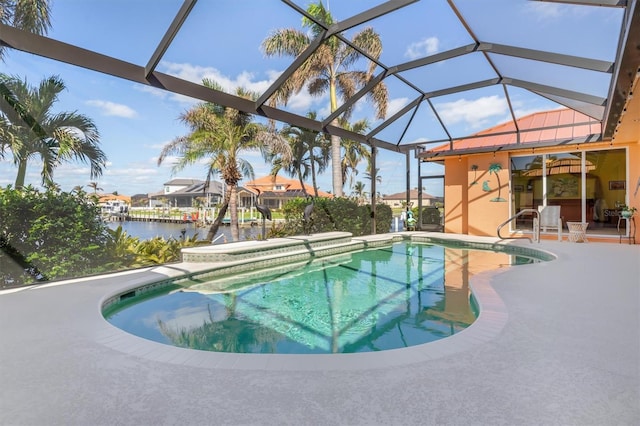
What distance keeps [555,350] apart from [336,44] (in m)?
13.8

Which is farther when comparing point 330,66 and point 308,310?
point 330,66

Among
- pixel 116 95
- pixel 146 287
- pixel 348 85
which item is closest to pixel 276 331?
pixel 146 287

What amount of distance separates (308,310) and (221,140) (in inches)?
334

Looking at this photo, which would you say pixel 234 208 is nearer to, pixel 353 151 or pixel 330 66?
pixel 330 66

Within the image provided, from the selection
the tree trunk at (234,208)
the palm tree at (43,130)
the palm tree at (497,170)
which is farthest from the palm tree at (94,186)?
the palm tree at (497,170)

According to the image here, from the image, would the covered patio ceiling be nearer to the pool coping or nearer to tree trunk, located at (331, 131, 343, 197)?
the pool coping

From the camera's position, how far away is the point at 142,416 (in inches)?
78.4

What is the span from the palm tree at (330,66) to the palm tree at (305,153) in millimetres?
3826

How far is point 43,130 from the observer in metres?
6.90

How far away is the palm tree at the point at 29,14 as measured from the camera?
6.52 meters

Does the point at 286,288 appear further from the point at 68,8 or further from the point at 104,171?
the point at 68,8

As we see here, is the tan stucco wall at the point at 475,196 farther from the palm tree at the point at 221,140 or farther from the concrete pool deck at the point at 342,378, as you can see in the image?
the concrete pool deck at the point at 342,378

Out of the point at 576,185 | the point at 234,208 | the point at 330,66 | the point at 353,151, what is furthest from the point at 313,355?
the point at 353,151

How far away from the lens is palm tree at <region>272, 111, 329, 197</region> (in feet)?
65.3
